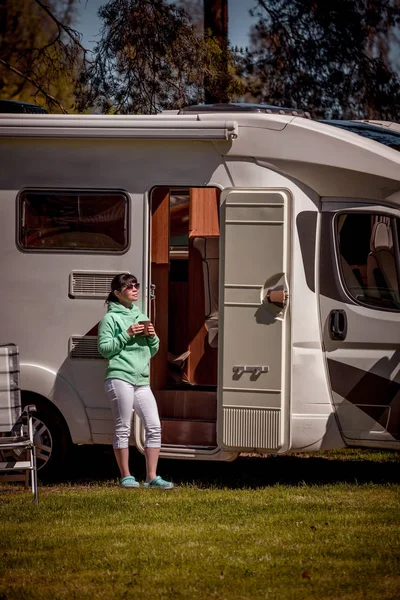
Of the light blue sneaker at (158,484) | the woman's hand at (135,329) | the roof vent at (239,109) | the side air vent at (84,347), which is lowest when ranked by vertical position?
the light blue sneaker at (158,484)

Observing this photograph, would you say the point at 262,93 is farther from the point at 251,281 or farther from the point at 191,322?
the point at 251,281

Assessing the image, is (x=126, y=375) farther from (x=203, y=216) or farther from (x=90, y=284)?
(x=203, y=216)

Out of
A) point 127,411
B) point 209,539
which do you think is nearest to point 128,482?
point 127,411

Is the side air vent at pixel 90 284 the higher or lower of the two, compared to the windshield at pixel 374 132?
lower

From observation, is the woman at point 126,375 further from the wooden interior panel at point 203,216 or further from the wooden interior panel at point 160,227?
the wooden interior panel at point 203,216

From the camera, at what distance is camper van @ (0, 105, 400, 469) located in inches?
334

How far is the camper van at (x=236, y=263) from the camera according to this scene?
27.8ft

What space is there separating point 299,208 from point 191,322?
1903 mm

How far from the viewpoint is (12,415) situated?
28.0 ft

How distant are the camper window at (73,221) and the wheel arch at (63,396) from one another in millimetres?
1024

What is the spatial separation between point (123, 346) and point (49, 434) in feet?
3.50

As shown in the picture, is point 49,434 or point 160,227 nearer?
point 49,434

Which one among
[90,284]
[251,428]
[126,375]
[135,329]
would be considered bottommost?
[251,428]

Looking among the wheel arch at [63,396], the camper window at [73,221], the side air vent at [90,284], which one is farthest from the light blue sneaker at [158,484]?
the camper window at [73,221]
